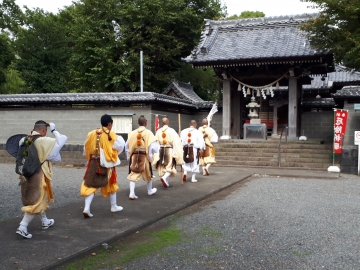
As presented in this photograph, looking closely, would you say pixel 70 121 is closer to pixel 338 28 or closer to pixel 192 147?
pixel 192 147

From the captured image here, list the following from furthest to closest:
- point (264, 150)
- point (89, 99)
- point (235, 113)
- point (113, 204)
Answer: point (235, 113) → point (89, 99) → point (264, 150) → point (113, 204)

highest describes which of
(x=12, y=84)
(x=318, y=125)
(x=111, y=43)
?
(x=111, y=43)

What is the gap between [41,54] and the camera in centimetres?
2497

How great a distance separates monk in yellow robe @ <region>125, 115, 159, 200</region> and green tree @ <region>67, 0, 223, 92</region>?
15.8 meters

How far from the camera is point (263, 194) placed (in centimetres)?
873

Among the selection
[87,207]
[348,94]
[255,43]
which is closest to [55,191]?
[87,207]

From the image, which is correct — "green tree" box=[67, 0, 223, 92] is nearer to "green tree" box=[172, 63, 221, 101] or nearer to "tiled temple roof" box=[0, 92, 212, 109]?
"green tree" box=[172, 63, 221, 101]

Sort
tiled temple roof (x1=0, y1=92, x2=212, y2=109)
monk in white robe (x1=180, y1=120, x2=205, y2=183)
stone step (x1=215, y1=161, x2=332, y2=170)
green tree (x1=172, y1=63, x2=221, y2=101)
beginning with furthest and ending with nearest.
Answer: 1. green tree (x1=172, y1=63, x2=221, y2=101)
2. tiled temple roof (x1=0, y1=92, x2=212, y2=109)
3. stone step (x1=215, y1=161, x2=332, y2=170)
4. monk in white robe (x1=180, y1=120, x2=205, y2=183)

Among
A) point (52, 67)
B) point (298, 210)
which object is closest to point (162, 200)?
point (298, 210)

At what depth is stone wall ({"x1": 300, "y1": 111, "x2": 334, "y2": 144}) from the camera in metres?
18.8

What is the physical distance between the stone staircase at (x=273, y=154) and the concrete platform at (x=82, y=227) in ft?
21.3

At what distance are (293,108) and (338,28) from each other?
160 inches

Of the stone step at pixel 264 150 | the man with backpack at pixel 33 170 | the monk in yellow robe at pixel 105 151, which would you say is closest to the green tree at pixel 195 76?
the stone step at pixel 264 150

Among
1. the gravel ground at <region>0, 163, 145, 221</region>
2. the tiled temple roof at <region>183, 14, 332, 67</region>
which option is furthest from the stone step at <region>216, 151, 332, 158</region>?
the gravel ground at <region>0, 163, 145, 221</region>
